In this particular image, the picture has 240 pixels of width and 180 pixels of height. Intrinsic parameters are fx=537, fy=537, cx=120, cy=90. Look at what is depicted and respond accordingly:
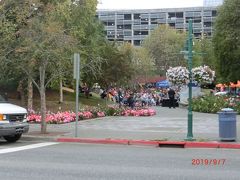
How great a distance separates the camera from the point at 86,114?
27.0 m

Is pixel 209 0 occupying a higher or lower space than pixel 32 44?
higher

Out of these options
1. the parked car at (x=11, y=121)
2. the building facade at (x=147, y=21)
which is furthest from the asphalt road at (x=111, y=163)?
the building facade at (x=147, y=21)

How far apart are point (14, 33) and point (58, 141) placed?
4152mm

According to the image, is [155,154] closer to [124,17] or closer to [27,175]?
[27,175]

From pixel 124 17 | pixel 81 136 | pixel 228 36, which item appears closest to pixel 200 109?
pixel 228 36

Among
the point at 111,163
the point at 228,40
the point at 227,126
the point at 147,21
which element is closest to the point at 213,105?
the point at 228,40

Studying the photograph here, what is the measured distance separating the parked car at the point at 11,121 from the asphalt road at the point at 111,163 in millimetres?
467

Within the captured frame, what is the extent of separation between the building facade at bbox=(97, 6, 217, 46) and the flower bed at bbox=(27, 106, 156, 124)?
121 meters

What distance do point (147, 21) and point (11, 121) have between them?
463 ft

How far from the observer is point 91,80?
4862 centimetres

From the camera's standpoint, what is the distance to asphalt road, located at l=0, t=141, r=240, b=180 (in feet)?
34.5
